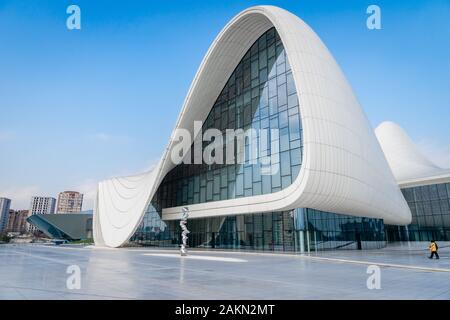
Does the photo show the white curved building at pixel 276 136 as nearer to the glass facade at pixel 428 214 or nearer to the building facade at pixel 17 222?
the glass facade at pixel 428 214

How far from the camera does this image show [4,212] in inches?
5807

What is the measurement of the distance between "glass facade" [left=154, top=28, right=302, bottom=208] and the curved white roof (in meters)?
27.9

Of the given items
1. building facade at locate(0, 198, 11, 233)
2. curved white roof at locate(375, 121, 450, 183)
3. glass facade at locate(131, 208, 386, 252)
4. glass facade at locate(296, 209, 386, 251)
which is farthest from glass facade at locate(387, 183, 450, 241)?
building facade at locate(0, 198, 11, 233)

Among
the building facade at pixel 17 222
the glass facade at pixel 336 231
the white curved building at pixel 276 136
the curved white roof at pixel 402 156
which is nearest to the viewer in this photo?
the white curved building at pixel 276 136

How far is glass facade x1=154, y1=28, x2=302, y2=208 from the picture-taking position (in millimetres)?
26438

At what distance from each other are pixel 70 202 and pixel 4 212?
28574 mm

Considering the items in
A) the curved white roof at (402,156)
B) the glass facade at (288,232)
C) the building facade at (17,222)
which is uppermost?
the curved white roof at (402,156)

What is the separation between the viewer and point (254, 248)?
92.2 feet

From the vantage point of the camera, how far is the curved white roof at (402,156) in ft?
156

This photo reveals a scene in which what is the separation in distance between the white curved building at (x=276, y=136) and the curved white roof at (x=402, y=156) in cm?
1004

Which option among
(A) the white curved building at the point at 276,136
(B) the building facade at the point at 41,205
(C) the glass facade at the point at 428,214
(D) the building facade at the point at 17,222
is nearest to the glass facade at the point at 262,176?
(A) the white curved building at the point at 276,136

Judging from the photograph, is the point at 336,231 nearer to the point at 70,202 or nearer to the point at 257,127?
the point at 257,127

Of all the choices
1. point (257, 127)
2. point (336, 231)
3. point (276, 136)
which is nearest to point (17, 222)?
point (257, 127)

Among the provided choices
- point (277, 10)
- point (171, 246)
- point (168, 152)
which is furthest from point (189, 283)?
point (171, 246)
